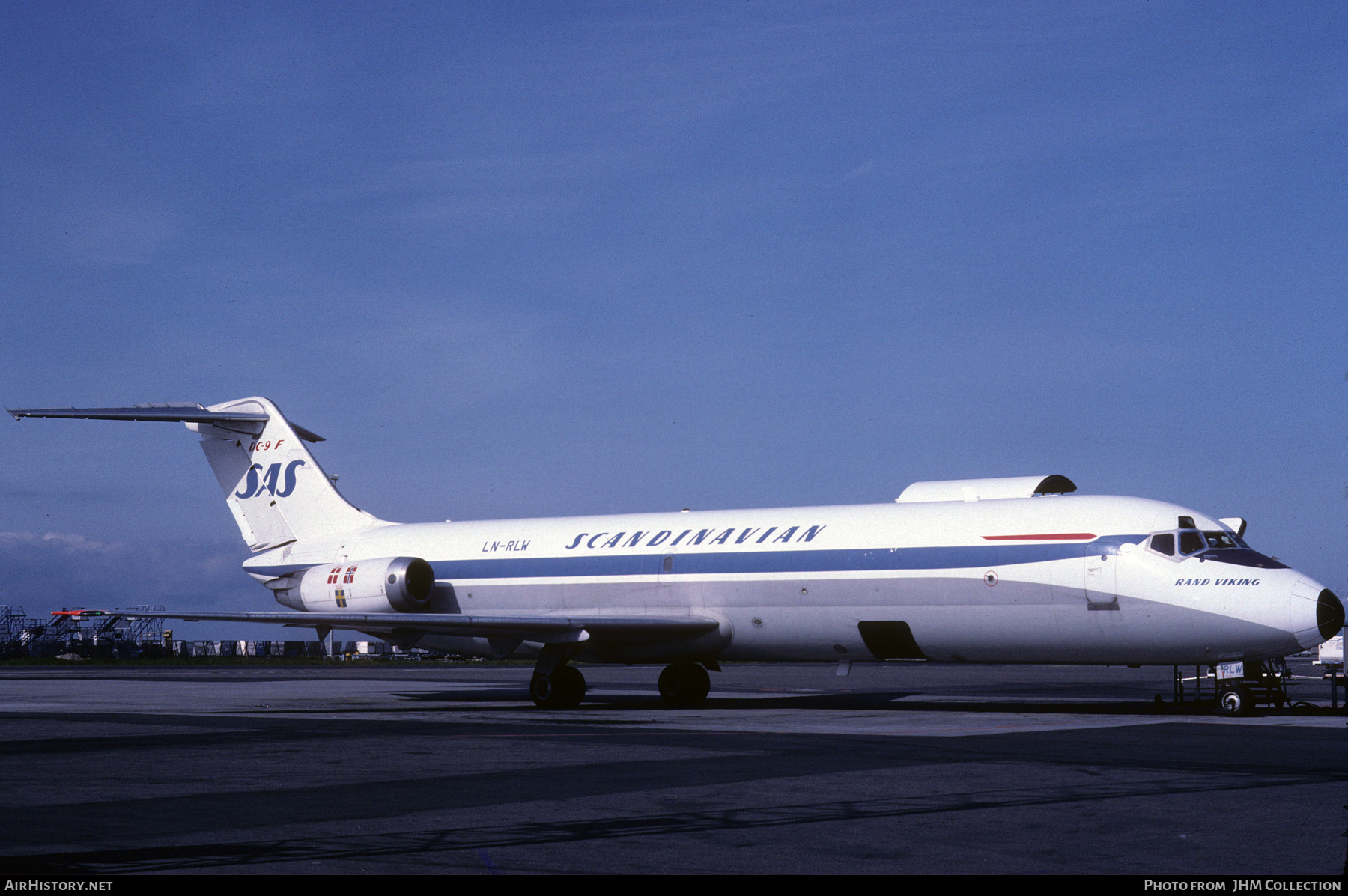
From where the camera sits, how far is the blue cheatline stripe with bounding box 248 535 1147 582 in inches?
949

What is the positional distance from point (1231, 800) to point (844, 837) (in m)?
4.10

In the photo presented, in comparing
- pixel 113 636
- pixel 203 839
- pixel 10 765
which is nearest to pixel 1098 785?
pixel 203 839

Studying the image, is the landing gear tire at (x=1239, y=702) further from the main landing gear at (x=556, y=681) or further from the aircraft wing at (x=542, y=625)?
the main landing gear at (x=556, y=681)

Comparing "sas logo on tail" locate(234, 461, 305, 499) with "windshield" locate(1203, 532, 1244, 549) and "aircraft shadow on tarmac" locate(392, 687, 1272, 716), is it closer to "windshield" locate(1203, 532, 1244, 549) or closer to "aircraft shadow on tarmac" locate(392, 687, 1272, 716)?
"aircraft shadow on tarmac" locate(392, 687, 1272, 716)

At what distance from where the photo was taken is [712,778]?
1370 centimetres

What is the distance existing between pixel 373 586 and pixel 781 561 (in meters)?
9.62

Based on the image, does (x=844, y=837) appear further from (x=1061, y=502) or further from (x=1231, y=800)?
(x=1061, y=502)

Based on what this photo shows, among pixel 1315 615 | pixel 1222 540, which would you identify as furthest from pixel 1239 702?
pixel 1222 540

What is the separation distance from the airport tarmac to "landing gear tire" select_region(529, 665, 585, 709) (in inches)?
73.4

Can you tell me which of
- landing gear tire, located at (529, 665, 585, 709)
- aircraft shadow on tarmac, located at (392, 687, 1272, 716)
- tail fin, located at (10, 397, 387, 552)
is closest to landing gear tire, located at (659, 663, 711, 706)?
aircraft shadow on tarmac, located at (392, 687, 1272, 716)

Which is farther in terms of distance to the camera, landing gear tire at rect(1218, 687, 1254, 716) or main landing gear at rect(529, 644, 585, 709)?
main landing gear at rect(529, 644, 585, 709)

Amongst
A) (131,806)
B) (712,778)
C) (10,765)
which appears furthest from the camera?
Result: (10,765)

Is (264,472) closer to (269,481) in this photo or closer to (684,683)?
(269,481)
